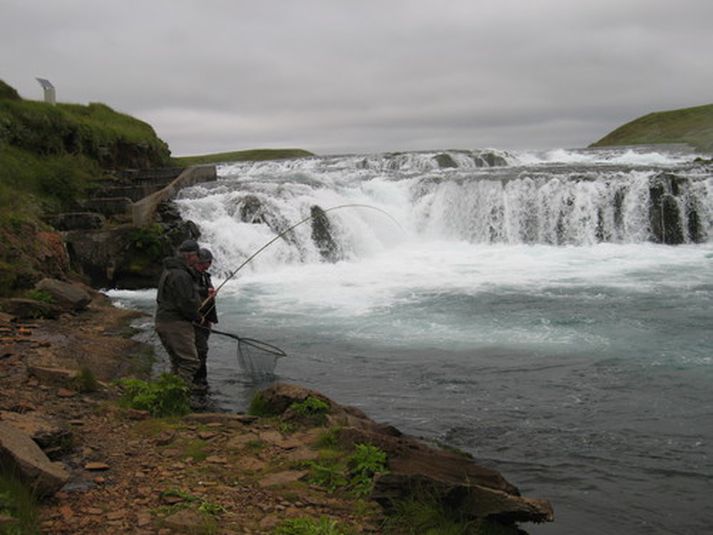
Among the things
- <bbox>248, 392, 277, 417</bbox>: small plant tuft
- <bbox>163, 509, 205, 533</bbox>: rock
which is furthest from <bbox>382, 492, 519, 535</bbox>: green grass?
<bbox>248, 392, 277, 417</bbox>: small plant tuft

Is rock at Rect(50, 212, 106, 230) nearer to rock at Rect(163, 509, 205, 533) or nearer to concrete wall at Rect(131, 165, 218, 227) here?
concrete wall at Rect(131, 165, 218, 227)

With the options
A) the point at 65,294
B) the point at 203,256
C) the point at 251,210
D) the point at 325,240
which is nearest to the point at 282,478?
the point at 203,256

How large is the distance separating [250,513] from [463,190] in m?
19.3

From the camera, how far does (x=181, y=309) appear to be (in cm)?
738

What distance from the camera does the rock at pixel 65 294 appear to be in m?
11.2

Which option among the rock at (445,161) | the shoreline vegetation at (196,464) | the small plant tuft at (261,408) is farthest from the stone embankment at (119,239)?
the rock at (445,161)

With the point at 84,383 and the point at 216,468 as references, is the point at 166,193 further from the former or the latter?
the point at 216,468

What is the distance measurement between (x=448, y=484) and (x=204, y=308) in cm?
430

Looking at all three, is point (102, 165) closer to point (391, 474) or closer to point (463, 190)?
point (463, 190)

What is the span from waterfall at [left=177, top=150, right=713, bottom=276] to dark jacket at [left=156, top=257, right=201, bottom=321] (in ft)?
34.8

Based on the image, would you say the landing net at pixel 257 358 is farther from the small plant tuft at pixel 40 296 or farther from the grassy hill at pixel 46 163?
the grassy hill at pixel 46 163

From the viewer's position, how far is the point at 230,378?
855 cm

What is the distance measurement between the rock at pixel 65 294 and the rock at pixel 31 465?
708 centimetres

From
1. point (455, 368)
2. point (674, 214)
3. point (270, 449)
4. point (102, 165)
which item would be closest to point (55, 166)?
point (102, 165)
